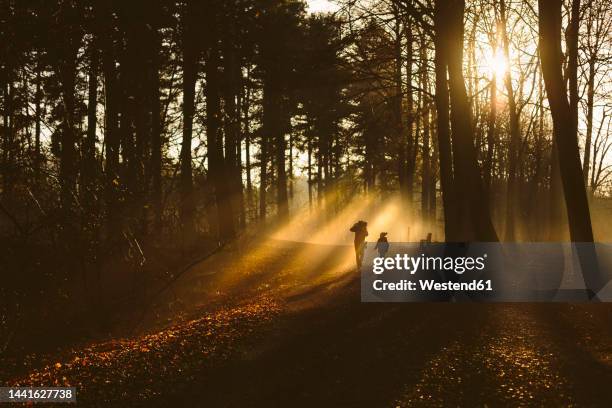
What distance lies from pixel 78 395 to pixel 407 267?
12.8 metres

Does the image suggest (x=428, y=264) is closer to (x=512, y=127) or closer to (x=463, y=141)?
(x=463, y=141)

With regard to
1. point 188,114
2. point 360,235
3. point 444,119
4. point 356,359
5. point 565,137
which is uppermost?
point 188,114

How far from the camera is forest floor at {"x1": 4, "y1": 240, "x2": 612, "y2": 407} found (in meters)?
7.09

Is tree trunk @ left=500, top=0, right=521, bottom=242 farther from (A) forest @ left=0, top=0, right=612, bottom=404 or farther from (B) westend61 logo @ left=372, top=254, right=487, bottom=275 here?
(B) westend61 logo @ left=372, top=254, right=487, bottom=275

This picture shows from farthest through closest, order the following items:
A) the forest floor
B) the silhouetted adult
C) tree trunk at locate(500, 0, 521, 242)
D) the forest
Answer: tree trunk at locate(500, 0, 521, 242), the silhouetted adult, the forest, the forest floor

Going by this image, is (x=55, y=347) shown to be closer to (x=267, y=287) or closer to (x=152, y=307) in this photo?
(x=152, y=307)

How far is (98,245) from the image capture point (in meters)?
11.8

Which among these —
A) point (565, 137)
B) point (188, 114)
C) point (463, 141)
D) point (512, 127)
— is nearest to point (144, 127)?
point (188, 114)

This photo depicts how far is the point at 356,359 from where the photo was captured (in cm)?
855

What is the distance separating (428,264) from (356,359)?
8461mm

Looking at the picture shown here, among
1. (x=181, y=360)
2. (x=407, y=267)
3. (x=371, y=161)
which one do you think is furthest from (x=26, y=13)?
(x=371, y=161)

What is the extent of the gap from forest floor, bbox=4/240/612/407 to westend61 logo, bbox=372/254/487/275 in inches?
58.1

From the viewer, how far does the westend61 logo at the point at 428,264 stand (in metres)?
13.5

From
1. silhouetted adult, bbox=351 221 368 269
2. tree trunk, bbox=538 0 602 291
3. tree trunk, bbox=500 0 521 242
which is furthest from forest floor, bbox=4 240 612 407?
tree trunk, bbox=500 0 521 242
